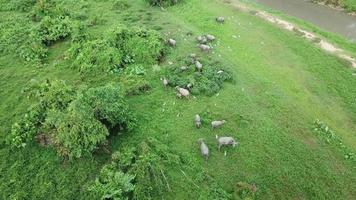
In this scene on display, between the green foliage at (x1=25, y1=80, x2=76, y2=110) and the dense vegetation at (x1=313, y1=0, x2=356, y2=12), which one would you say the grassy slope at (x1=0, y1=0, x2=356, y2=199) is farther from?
the dense vegetation at (x1=313, y1=0, x2=356, y2=12)

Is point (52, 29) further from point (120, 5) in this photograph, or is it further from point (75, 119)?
point (75, 119)

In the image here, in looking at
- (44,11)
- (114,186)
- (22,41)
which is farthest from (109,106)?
(44,11)

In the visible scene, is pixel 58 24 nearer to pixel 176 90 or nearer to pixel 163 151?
pixel 176 90

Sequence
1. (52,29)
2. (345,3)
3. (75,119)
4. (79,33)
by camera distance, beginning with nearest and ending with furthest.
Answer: (75,119) < (79,33) < (52,29) < (345,3)

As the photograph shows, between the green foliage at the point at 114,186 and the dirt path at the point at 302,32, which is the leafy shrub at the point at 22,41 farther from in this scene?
the dirt path at the point at 302,32

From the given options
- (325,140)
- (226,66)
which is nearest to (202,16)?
(226,66)

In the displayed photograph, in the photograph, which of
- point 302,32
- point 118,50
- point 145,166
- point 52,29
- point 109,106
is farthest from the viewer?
point 302,32

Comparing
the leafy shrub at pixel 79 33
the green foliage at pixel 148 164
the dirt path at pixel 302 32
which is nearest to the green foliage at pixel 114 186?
the green foliage at pixel 148 164

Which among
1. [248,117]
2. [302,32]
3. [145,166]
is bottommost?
[248,117]
